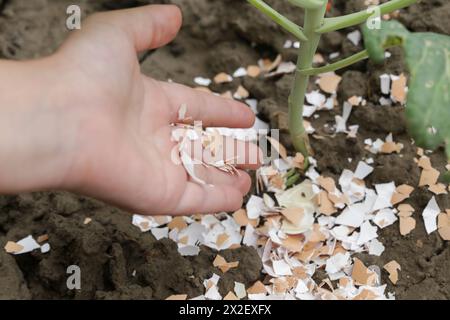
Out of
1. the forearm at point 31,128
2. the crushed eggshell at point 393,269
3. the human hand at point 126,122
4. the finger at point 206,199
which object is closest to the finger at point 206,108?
the human hand at point 126,122

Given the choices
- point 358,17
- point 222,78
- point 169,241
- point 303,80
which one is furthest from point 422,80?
point 222,78

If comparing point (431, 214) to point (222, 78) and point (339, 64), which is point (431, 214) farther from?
point (222, 78)

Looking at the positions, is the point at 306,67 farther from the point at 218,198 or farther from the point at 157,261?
the point at 157,261

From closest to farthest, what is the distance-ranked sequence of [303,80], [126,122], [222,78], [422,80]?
[422,80] < [126,122] < [303,80] < [222,78]

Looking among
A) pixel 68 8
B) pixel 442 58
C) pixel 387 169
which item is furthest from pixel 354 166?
pixel 68 8

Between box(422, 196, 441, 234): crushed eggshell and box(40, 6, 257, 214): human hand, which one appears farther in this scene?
box(422, 196, 441, 234): crushed eggshell

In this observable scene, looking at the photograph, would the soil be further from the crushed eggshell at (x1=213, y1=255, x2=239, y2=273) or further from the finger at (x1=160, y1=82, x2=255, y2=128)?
the finger at (x1=160, y1=82, x2=255, y2=128)

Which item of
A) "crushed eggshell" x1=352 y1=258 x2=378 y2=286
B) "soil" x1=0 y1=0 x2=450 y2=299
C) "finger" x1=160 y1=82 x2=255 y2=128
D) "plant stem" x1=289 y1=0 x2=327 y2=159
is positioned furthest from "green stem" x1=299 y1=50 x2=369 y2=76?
"crushed eggshell" x1=352 y1=258 x2=378 y2=286

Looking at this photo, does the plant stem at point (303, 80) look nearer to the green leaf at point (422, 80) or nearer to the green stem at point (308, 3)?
the green stem at point (308, 3)
